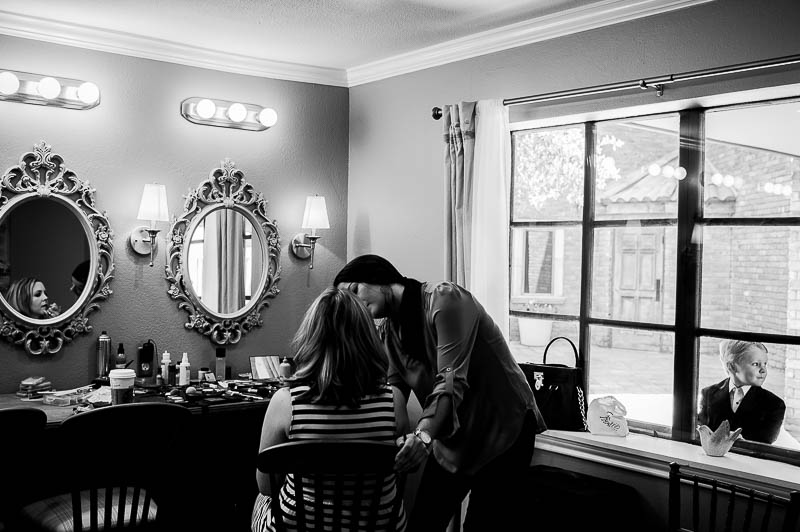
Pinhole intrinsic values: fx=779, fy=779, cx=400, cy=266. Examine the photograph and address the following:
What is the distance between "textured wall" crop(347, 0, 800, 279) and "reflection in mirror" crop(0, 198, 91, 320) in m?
1.54

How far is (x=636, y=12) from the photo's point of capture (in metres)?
3.14

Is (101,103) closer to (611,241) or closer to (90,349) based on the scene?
(90,349)

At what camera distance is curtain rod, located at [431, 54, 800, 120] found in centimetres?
→ 273

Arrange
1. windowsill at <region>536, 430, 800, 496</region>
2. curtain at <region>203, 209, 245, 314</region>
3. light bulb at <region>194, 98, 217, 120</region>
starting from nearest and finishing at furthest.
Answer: windowsill at <region>536, 430, 800, 496</region>
light bulb at <region>194, 98, 217, 120</region>
curtain at <region>203, 209, 245, 314</region>

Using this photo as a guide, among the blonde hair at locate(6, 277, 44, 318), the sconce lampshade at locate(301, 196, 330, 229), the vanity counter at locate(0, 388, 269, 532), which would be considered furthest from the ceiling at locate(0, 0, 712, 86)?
the vanity counter at locate(0, 388, 269, 532)

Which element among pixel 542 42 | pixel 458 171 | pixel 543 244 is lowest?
pixel 543 244

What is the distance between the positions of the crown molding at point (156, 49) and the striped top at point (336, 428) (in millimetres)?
2522

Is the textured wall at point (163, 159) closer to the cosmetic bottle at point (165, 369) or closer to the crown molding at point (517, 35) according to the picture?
the cosmetic bottle at point (165, 369)

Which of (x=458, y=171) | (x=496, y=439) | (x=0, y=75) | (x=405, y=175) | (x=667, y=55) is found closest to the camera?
(x=496, y=439)

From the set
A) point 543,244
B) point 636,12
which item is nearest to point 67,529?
point 543,244

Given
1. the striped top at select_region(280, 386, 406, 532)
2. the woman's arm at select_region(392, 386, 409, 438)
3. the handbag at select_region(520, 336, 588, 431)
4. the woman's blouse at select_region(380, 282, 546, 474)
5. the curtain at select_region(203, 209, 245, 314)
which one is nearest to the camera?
the striped top at select_region(280, 386, 406, 532)

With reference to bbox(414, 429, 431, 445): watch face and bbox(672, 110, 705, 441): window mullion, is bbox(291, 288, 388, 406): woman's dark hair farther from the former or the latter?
bbox(672, 110, 705, 441): window mullion

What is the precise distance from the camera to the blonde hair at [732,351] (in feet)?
9.84

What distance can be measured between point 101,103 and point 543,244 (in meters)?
2.25
